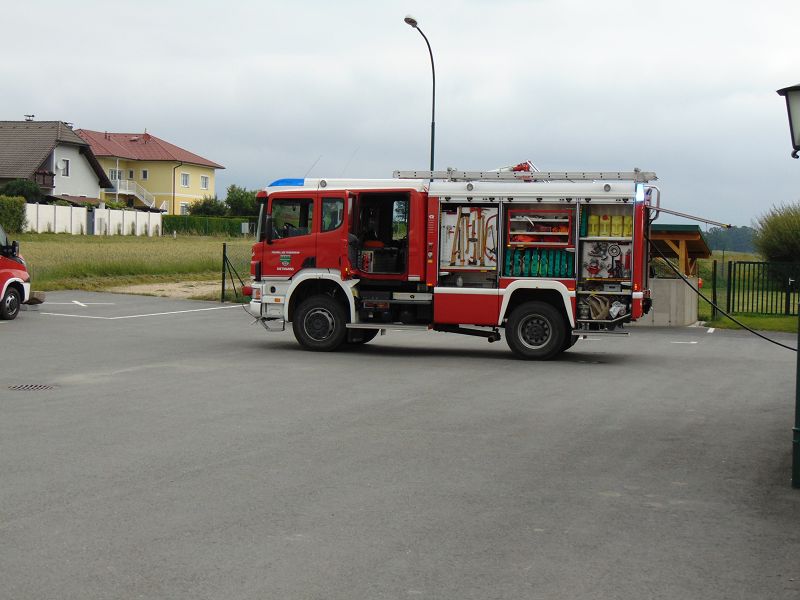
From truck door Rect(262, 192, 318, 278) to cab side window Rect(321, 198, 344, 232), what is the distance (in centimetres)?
18

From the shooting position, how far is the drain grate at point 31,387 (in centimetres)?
1274

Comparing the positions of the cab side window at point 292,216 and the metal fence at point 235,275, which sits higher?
the cab side window at point 292,216

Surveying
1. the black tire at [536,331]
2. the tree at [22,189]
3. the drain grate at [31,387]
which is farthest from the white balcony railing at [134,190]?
the drain grate at [31,387]

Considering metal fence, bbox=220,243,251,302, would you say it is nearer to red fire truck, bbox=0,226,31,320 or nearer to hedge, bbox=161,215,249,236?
red fire truck, bbox=0,226,31,320

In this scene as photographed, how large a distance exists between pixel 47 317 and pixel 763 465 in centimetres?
1899

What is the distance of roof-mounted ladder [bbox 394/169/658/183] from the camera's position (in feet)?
56.1

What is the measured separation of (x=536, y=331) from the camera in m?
17.5

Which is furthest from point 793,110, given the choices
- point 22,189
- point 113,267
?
point 22,189

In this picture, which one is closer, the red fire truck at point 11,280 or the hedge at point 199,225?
the red fire truck at point 11,280

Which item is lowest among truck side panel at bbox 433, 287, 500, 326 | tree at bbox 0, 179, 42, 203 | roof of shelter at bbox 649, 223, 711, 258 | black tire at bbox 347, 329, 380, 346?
black tire at bbox 347, 329, 380, 346

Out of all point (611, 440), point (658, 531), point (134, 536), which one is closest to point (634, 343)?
point (611, 440)

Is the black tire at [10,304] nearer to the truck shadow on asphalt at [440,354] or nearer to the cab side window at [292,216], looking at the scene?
the truck shadow on asphalt at [440,354]

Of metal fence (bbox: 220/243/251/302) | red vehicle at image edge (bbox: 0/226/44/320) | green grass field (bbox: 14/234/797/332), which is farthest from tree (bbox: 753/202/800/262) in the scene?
red vehicle at image edge (bbox: 0/226/44/320)

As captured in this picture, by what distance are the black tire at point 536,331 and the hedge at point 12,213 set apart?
1906 inches
